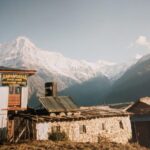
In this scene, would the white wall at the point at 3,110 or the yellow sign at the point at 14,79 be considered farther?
the yellow sign at the point at 14,79

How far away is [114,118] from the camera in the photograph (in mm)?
33688

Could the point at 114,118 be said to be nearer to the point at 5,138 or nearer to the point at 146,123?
the point at 146,123

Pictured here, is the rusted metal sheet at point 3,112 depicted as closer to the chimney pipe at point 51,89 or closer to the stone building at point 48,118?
the stone building at point 48,118

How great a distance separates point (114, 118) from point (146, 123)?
226 inches

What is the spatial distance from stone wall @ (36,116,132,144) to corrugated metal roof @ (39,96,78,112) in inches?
93.6

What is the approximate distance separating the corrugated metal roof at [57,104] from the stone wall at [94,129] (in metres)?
2.38

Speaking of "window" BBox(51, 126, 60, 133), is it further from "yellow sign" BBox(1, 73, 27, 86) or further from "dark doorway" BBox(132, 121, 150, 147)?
"dark doorway" BBox(132, 121, 150, 147)

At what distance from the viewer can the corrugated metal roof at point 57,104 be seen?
1176 inches

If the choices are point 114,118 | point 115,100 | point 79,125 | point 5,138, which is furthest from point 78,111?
point 115,100

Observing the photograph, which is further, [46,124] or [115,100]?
[115,100]

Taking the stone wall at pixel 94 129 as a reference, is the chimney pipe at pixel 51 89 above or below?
above

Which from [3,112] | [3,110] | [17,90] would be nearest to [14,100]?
[17,90]

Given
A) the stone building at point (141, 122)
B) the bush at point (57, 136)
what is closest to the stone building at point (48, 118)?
the bush at point (57, 136)

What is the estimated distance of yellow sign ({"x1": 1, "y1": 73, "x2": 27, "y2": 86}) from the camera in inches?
1123
